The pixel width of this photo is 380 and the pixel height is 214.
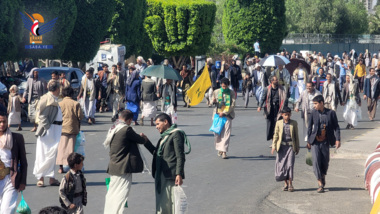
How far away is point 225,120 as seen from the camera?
16359mm

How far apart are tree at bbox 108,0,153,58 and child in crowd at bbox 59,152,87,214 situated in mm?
30253

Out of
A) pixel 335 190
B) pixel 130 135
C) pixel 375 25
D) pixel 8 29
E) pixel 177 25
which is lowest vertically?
pixel 335 190

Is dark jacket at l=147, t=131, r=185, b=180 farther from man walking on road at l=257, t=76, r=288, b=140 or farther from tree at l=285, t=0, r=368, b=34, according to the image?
tree at l=285, t=0, r=368, b=34

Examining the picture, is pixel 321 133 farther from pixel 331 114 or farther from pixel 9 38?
pixel 9 38

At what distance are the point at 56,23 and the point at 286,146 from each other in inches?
794

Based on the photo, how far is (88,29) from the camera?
1350 inches

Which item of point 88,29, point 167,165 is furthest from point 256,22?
point 167,165

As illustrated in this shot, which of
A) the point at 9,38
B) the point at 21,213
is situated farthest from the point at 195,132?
the point at 21,213

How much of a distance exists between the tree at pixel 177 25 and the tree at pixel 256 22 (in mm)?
9174

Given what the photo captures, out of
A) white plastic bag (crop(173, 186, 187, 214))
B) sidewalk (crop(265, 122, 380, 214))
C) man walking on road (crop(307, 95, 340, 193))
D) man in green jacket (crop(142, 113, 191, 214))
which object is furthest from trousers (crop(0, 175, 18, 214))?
man walking on road (crop(307, 95, 340, 193))

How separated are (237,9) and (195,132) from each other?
32267 millimetres

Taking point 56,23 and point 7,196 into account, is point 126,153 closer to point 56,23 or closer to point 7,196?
point 7,196

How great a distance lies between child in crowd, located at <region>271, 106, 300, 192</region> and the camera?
12.9 meters

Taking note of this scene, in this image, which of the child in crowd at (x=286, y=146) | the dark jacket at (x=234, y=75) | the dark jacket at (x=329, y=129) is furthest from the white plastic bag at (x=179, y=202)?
the dark jacket at (x=234, y=75)
